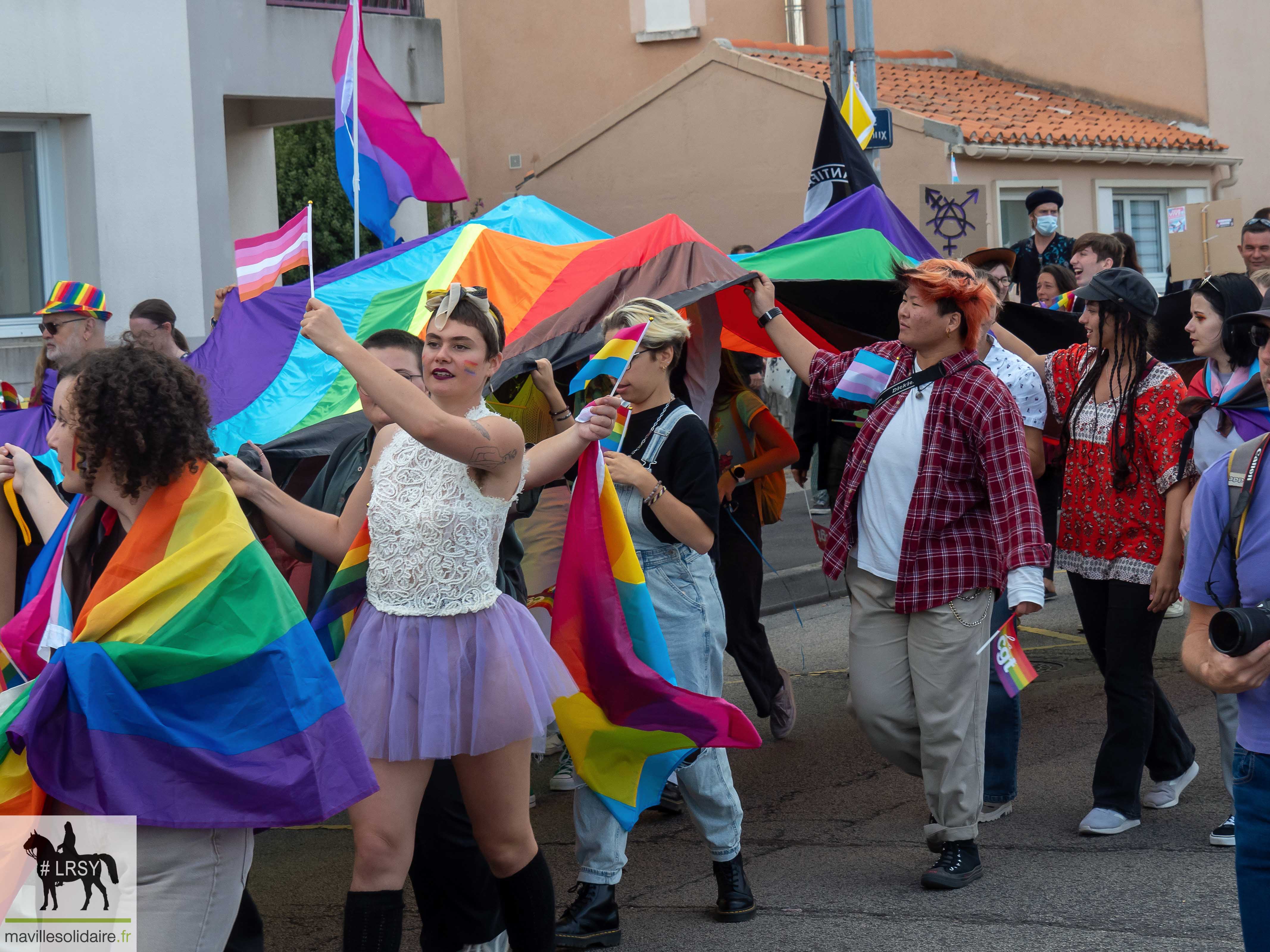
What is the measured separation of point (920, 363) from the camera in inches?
195

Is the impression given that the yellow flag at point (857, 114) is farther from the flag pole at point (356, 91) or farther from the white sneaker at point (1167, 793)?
the white sneaker at point (1167, 793)

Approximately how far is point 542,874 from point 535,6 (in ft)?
75.6

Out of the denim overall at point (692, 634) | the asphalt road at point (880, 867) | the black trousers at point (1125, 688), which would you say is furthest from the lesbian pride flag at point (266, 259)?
the black trousers at point (1125, 688)

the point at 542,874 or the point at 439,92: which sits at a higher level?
the point at 439,92

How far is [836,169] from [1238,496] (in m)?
4.69

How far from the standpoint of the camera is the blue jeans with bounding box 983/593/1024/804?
5473mm

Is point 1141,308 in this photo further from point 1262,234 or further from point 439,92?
point 439,92

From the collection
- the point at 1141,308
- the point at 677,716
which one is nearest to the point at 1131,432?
the point at 1141,308

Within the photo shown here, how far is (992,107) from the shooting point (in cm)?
1980

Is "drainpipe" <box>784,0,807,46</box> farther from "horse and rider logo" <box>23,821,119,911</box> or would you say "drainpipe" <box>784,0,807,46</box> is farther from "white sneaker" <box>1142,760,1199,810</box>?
"horse and rider logo" <box>23,821,119,911</box>

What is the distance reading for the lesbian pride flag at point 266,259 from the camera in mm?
4625

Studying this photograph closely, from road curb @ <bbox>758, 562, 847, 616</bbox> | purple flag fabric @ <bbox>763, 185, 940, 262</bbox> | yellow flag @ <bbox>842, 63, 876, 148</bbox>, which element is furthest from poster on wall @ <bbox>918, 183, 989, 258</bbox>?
purple flag fabric @ <bbox>763, 185, 940, 262</bbox>

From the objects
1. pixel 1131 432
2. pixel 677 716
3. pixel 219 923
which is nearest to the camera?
pixel 219 923

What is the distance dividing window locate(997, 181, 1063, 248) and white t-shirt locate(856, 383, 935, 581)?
1407 cm
